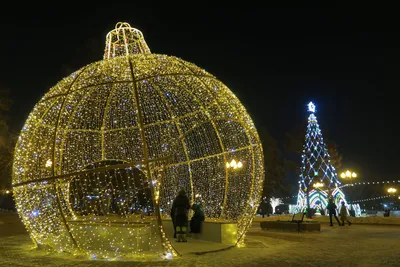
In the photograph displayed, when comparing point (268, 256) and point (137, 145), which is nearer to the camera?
point (268, 256)

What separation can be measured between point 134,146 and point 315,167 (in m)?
13.3

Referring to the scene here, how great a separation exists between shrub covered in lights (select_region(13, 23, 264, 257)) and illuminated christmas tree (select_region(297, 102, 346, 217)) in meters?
11.1

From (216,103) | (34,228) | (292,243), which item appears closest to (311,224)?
(292,243)

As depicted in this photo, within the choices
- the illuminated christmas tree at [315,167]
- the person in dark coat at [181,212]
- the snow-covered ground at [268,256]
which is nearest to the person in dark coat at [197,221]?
the snow-covered ground at [268,256]

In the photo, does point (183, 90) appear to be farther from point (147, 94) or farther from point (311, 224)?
point (311, 224)

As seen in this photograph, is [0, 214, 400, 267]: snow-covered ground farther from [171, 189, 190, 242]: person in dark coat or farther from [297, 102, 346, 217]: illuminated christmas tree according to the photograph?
[297, 102, 346, 217]: illuminated christmas tree

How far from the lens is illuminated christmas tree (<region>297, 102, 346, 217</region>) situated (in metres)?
20.8

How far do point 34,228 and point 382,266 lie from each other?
6.44 m

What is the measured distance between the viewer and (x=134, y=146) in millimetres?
11391

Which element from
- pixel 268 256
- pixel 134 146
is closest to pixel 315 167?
pixel 134 146

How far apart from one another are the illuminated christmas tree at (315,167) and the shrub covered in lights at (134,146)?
11142 mm

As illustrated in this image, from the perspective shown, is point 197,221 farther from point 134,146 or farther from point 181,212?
point 134,146

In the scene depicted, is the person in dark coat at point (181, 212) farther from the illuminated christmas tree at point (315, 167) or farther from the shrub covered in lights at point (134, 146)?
the illuminated christmas tree at point (315, 167)

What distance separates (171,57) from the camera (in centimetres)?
810
